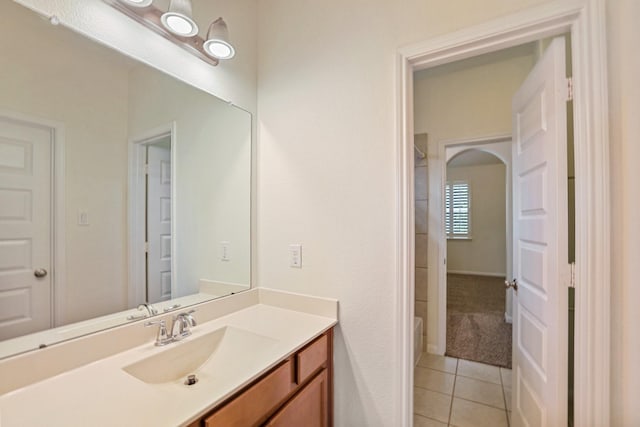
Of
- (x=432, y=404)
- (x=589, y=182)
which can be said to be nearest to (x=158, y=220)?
(x=589, y=182)

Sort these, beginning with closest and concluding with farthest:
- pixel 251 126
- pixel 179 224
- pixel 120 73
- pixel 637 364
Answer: pixel 637 364 → pixel 120 73 → pixel 179 224 → pixel 251 126

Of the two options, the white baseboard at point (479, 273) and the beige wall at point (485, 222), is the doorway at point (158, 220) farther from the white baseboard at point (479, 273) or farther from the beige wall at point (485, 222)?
the white baseboard at point (479, 273)

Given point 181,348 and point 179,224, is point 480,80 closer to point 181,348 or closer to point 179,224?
point 179,224

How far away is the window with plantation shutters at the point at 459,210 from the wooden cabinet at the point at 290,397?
19.6 feet

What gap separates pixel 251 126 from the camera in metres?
1.74

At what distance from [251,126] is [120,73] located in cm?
73

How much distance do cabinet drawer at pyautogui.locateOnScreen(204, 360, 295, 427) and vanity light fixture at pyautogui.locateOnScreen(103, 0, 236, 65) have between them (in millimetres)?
1468

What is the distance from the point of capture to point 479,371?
2414mm

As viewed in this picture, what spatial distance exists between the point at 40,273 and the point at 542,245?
2.02 metres

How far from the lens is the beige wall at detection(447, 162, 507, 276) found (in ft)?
19.7

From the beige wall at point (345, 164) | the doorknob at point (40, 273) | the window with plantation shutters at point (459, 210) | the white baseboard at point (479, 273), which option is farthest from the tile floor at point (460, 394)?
the window with plantation shutters at point (459, 210)

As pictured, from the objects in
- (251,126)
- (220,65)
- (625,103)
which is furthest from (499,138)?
(220,65)

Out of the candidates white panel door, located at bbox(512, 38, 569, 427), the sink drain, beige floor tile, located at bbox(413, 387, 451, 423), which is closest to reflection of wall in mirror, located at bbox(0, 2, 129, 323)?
the sink drain

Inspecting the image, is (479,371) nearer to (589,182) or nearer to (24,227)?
(589,182)
